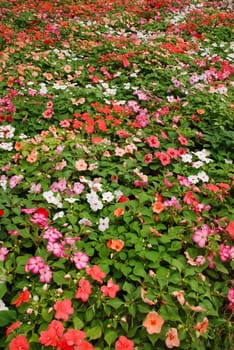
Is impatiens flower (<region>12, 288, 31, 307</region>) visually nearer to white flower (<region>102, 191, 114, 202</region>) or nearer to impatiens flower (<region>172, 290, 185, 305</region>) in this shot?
impatiens flower (<region>172, 290, 185, 305</region>)

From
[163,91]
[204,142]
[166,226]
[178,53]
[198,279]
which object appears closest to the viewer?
[198,279]

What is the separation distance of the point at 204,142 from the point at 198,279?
181 centimetres

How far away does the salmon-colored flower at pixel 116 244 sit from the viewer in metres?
2.60

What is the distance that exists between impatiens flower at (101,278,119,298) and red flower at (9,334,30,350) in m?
0.51

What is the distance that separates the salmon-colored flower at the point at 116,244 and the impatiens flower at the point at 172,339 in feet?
1.95

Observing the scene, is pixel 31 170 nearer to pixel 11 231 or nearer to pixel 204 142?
pixel 11 231

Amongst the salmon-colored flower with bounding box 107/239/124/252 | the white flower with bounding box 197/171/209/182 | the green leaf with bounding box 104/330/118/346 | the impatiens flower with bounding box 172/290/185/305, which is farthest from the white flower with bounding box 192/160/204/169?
the green leaf with bounding box 104/330/118/346

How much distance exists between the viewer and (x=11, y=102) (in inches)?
170

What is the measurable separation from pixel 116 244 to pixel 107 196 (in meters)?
0.56

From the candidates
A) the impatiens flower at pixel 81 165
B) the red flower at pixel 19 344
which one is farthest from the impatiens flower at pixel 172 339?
the impatiens flower at pixel 81 165

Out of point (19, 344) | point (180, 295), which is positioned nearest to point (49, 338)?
point (19, 344)

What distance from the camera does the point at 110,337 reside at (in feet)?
7.28

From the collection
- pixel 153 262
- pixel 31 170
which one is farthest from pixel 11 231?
pixel 153 262

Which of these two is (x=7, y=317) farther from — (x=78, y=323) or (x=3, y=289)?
(x=78, y=323)
